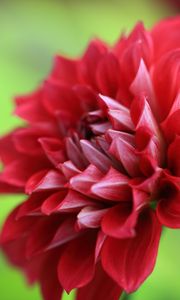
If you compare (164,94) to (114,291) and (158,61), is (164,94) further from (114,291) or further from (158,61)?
(114,291)

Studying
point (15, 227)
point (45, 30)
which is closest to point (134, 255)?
point (15, 227)

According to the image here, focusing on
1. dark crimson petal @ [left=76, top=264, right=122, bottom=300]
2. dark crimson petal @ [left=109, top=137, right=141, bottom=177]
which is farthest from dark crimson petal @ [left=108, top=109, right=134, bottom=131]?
dark crimson petal @ [left=76, top=264, right=122, bottom=300]

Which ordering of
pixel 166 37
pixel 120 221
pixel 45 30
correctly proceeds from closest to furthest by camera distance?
1. pixel 120 221
2. pixel 166 37
3. pixel 45 30

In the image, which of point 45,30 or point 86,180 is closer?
point 86,180

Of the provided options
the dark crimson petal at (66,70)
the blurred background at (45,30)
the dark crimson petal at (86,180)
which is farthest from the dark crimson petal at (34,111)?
the blurred background at (45,30)

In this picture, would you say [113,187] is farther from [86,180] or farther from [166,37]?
[166,37]

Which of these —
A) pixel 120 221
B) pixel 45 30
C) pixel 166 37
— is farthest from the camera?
pixel 45 30

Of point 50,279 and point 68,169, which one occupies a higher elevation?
point 68,169
